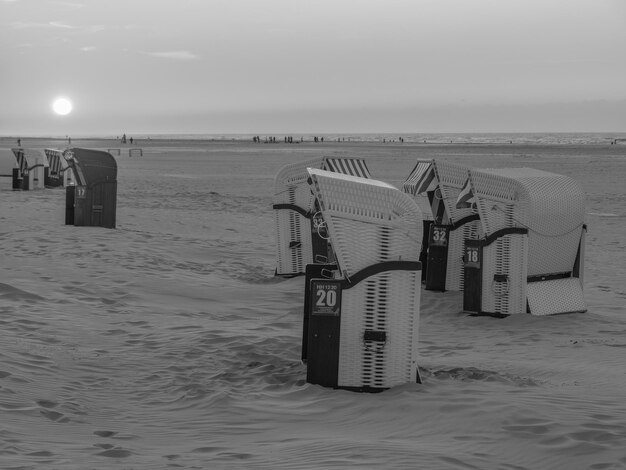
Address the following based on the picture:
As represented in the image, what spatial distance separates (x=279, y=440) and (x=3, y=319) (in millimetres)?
3873

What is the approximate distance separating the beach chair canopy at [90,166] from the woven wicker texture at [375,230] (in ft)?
33.4

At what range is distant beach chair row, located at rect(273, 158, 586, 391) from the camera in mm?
6645

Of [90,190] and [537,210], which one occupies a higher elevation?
[537,210]

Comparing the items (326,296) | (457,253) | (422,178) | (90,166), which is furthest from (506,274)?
(90,166)

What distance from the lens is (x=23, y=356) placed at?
7.18 meters

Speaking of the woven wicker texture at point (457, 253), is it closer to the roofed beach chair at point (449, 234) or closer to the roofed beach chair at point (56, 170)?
the roofed beach chair at point (449, 234)

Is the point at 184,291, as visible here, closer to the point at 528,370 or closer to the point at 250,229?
the point at 528,370

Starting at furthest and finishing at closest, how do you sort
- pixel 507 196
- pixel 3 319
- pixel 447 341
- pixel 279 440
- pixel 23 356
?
pixel 507 196
pixel 447 341
pixel 3 319
pixel 23 356
pixel 279 440

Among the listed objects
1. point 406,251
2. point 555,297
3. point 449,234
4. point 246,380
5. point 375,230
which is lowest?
point 246,380

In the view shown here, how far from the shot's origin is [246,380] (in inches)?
279

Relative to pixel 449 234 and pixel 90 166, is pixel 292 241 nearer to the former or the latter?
pixel 449 234

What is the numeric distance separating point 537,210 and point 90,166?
29.5 feet

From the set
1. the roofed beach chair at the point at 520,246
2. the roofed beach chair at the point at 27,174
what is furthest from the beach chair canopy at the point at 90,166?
the roofed beach chair at the point at 27,174

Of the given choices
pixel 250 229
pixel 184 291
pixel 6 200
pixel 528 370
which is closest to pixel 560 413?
pixel 528 370
